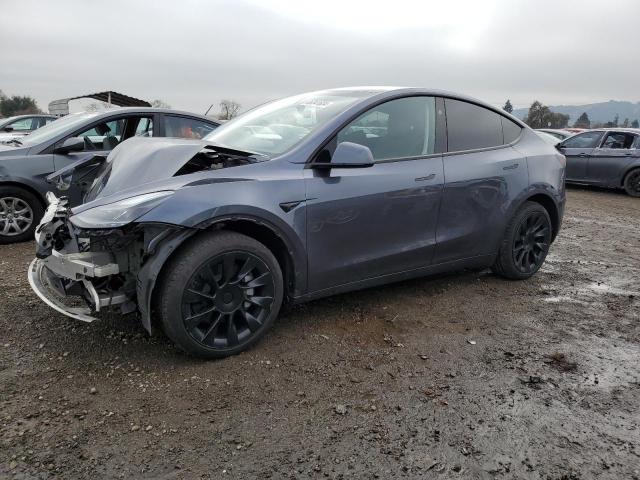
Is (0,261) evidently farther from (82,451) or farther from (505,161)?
(505,161)

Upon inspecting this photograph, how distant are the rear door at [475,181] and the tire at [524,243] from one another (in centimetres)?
16

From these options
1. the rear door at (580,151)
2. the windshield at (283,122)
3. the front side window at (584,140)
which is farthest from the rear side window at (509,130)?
the front side window at (584,140)

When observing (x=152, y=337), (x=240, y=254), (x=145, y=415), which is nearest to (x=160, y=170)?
(x=240, y=254)

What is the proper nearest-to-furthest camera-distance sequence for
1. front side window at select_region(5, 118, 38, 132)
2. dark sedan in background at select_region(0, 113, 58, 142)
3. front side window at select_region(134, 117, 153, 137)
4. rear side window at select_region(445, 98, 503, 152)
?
rear side window at select_region(445, 98, 503, 152), front side window at select_region(134, 117, 153, 137), dark sedan in background at select_region(0, 113, 58, 142), front side window at select_region(5, 118, 38, 132)

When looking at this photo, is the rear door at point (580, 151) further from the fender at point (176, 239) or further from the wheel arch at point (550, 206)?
the fender at point (176, 239)

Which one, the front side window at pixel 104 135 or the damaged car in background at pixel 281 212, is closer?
the damaged car in background at pixel 281 212

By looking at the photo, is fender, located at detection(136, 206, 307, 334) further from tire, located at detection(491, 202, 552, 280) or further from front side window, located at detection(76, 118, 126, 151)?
front side window, located at detection(76, 118, 126, 151)

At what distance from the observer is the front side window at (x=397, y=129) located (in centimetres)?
339

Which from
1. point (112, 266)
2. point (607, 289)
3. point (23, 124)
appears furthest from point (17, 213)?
point (23, 124)

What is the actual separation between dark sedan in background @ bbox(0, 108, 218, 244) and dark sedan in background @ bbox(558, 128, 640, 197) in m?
Result: 9.17

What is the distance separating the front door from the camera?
3127 millimetres

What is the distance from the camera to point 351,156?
3.01 meters

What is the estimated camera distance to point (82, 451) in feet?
7.02

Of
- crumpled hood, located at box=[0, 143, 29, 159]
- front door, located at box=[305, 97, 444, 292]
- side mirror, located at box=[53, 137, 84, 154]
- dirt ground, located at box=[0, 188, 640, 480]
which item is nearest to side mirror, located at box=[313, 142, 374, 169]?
front door, located at box=[305, 97, 444, 292]
